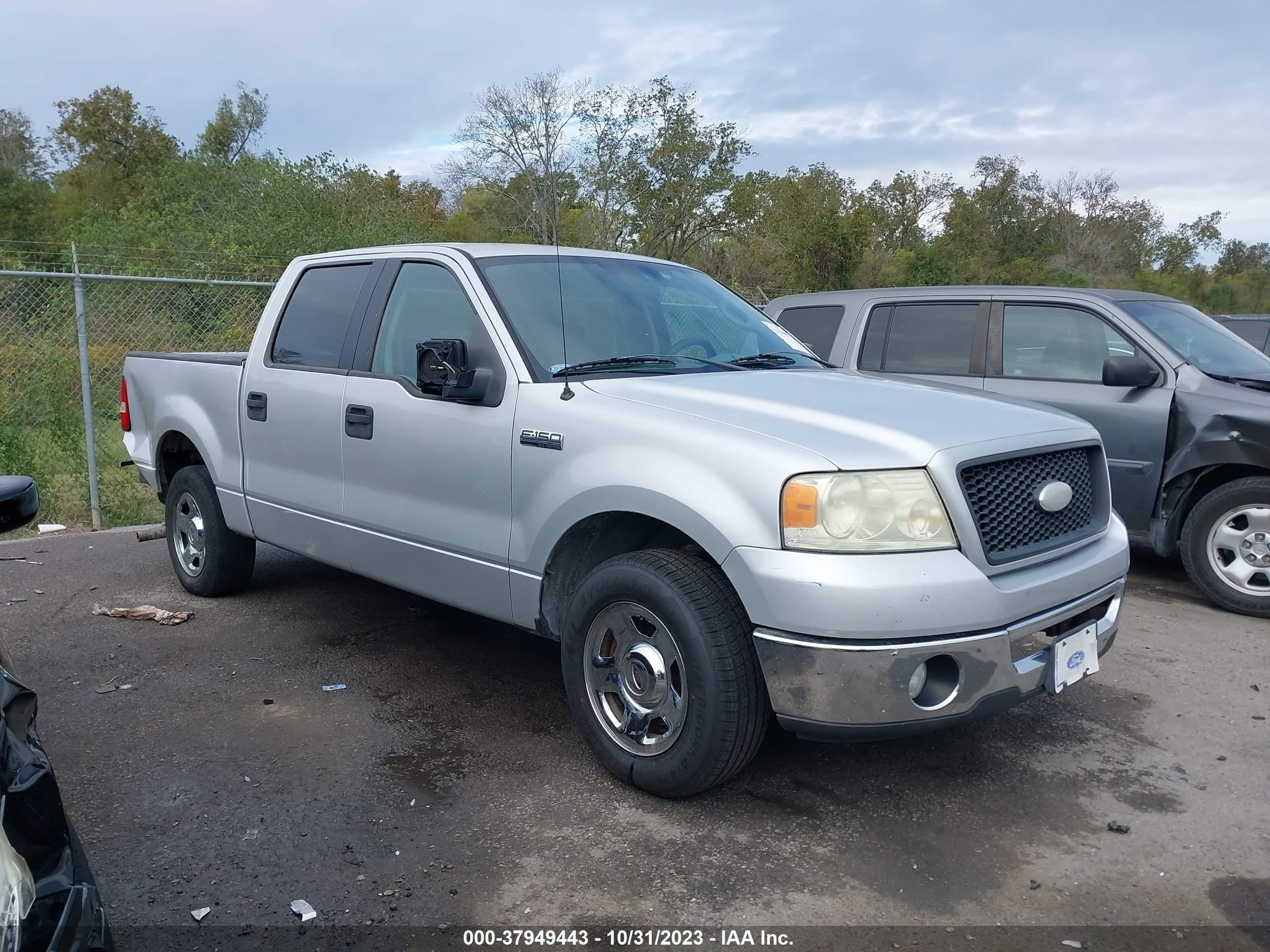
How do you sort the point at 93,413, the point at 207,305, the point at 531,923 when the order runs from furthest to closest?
the point at 207,305, the point at 93,413, the point at 531,923

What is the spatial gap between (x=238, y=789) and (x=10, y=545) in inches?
198

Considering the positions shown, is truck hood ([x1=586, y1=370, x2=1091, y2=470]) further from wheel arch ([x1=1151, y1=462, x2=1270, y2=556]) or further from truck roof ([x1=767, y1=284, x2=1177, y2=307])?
truck roof ([x1=767, y1=284, x2=1177, y2=307])

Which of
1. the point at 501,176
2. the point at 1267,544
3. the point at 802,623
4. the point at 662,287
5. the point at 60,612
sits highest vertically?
the point at 501,176

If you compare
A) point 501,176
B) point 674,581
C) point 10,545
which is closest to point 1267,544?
point 674,581

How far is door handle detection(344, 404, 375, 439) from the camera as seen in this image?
4.41 metres

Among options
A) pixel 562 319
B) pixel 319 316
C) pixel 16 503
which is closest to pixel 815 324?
pixel 319 316

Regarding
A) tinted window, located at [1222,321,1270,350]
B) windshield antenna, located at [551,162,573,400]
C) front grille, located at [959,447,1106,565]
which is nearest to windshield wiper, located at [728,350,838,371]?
windshield antenna, located at [551,162,573,400]

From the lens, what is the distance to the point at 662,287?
4.63 m

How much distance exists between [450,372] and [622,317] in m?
0.83

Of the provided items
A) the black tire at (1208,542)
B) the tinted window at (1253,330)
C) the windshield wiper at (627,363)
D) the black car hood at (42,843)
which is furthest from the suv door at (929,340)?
the tinted window at (1253,330)

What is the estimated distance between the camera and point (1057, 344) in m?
6.57

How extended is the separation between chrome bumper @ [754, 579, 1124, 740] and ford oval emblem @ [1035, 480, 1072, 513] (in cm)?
42

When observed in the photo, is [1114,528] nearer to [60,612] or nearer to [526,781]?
[526,781]

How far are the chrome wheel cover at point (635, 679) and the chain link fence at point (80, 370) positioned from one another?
6.03m
